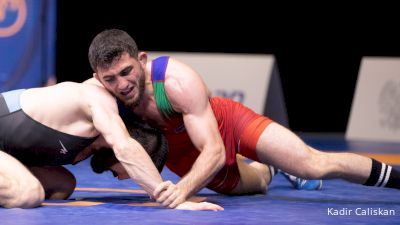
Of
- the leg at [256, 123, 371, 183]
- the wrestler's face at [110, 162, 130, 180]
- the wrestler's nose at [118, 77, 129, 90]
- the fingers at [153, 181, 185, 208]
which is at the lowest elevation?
the wrestler's face at [110, 162, 130, 180]

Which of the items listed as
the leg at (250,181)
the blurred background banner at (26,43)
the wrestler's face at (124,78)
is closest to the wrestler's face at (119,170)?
the wrestler's face at (124,78)

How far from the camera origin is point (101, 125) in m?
4.48

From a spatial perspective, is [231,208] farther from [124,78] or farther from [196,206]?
[124,78]

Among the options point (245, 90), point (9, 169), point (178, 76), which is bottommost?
point (245, 90)

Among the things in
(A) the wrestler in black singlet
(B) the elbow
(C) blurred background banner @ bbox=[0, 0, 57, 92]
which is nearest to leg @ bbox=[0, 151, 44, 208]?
(A) the wrestler in black singlet

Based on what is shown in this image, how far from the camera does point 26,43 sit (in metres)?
8.38

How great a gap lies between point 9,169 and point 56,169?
69 centimetres

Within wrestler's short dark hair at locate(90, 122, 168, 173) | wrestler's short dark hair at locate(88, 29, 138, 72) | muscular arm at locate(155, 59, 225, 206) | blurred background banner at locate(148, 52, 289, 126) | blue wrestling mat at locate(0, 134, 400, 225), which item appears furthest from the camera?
blurred background banner at locate(148, 52, 289, 126)

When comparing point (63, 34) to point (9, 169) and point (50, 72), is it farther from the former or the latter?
point (9, 169)

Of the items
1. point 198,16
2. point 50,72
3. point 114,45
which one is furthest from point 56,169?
point 198,16

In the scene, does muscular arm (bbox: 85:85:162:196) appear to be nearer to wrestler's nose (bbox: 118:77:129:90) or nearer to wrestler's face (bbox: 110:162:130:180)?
wrestler's nose (bbox: 118:77:129:90)

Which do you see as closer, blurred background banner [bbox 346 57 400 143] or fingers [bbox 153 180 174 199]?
fingers [bbox 153 180 174 199]

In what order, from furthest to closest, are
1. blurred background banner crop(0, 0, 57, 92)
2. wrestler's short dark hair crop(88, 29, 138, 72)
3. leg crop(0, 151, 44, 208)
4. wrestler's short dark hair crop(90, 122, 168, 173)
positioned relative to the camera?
blurred background banner crop(0, 0, 57, 92) < wrestler's short dark hair crop(90, 122, 168, 173) < wrestler's short dark hair crop(88, 29, 138, 72) < leg crop(0, 151, 44, 208)

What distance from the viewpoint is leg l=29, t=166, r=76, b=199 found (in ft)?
16.5
